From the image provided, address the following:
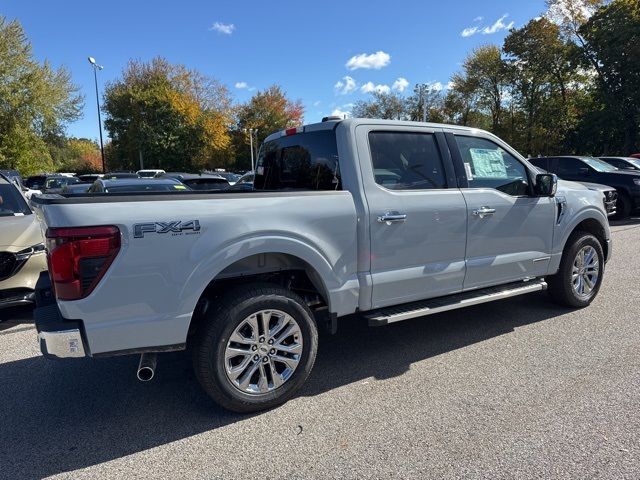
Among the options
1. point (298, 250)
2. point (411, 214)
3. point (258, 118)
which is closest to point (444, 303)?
point (411, 214)

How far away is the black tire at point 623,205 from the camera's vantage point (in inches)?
503

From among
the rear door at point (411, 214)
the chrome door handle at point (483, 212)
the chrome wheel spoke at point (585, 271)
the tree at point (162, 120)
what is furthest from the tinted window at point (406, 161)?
the tree at point (162, 120)

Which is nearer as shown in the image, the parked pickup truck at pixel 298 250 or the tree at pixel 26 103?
the parked pickup truck at pixel 298 250

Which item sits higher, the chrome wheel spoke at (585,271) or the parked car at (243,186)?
the parked car at (243,186)

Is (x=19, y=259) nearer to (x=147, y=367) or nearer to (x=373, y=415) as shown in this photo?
(x=147, y=367)

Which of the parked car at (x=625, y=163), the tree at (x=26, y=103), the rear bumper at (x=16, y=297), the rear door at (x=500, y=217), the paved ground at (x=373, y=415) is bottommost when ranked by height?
the paved ground at (x=373, y=415)

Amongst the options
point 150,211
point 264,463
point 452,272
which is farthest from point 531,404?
point 150,211

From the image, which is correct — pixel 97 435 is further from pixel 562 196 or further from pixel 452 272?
pixel 562 196

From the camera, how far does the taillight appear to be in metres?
2.61

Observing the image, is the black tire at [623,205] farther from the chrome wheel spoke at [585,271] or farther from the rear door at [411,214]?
the rear door at [411,214]

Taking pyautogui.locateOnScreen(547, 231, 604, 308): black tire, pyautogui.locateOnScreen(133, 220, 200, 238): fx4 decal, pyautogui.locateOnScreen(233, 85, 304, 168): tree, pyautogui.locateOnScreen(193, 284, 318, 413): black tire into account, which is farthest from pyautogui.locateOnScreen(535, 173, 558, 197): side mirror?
pyautogui.locateOnScreen(233, 85, 304, 168): tree

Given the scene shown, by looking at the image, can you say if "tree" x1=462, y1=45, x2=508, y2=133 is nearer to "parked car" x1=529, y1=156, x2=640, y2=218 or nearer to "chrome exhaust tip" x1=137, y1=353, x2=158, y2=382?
"parked car" x1=529, y1=156, x2=640, y2=218

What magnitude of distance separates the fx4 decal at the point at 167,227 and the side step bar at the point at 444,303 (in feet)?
5.11

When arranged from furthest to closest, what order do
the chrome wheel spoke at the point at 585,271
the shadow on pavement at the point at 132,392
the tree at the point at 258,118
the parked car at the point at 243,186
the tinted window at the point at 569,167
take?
the tree at the point at 258,118
the tinted window at the point at 569,167
the chrome wheel spoke at the point at 585,271
the parked car at the point at 243,186
the shadow on pavement at the point at 132,392
